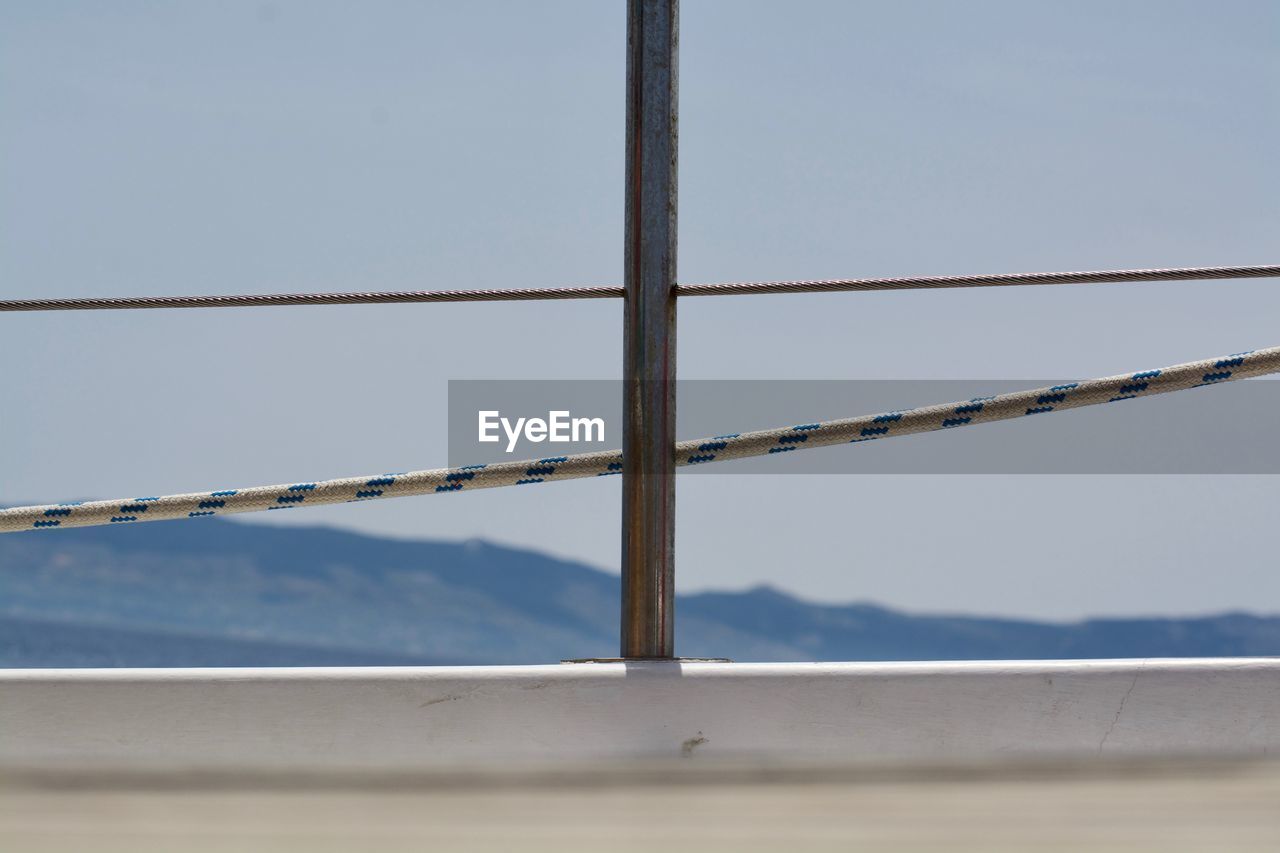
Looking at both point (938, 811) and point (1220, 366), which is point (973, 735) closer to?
point (938, 811)

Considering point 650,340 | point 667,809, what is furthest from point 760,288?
point 667,809

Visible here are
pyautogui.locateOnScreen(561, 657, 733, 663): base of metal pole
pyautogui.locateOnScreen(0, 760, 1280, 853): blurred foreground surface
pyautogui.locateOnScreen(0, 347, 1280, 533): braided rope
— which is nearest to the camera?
pyautogui.locateOnScreen(0, 760, 1280, 853): blurred foreground surface

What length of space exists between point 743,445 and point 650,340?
0.48 ft

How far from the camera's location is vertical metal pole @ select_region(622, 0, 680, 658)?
1.31 metres

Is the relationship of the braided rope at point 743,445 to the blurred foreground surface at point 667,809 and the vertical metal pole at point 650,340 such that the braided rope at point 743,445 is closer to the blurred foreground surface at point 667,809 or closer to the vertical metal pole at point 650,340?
the vertical metal pole at point 650,340

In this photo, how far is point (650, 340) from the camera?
1.34m

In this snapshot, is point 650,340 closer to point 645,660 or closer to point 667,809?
point 645,660

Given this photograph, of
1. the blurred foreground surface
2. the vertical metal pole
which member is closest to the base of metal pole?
the vertical metal pole

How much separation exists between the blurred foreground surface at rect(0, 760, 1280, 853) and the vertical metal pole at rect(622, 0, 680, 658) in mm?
217

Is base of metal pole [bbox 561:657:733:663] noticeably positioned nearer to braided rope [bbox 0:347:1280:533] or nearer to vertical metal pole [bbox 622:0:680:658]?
vertical metal pole [bbox 622:0:680:658]

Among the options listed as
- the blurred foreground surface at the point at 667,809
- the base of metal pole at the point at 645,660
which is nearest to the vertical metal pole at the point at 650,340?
the base of metal pole at the point at 645,660

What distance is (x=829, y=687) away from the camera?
1.15 meters

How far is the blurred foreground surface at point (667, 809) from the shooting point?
75 cm

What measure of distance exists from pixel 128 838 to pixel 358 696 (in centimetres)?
39
